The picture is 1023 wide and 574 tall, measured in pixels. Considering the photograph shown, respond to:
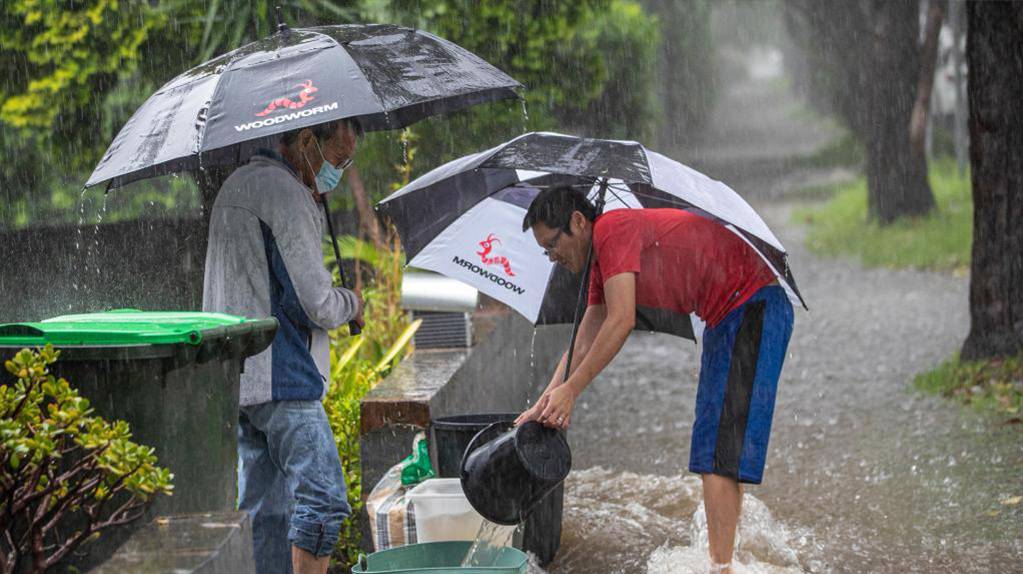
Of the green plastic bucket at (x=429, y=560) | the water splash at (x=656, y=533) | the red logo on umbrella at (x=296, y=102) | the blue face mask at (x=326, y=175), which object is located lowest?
the water splash at (x=656, y=533)

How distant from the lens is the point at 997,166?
9656 mm

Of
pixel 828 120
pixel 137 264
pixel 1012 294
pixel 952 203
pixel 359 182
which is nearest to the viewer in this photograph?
pixel 137 264

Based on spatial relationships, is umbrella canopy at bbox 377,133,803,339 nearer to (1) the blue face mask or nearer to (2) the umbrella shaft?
(2) the umbrella shaft

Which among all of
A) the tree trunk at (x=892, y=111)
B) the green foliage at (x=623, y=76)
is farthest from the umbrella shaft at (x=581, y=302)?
the tree trunk at (x=892, y=111)

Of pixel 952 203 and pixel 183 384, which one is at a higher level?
pixel 183 384

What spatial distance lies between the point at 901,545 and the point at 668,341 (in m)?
7.26

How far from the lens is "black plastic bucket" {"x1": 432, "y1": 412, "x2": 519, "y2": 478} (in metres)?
5.27

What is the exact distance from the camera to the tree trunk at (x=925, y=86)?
21547mm

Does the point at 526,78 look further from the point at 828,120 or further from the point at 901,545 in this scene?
the point at 828,120

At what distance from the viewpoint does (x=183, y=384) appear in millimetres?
3688

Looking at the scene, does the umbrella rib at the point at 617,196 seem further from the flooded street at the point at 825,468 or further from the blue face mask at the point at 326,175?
the flooded street at the point at 825,468

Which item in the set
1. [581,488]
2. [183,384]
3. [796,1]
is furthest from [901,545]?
[796,1]

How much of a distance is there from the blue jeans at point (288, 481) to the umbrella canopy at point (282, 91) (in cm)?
99

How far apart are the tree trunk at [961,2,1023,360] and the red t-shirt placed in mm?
5360
